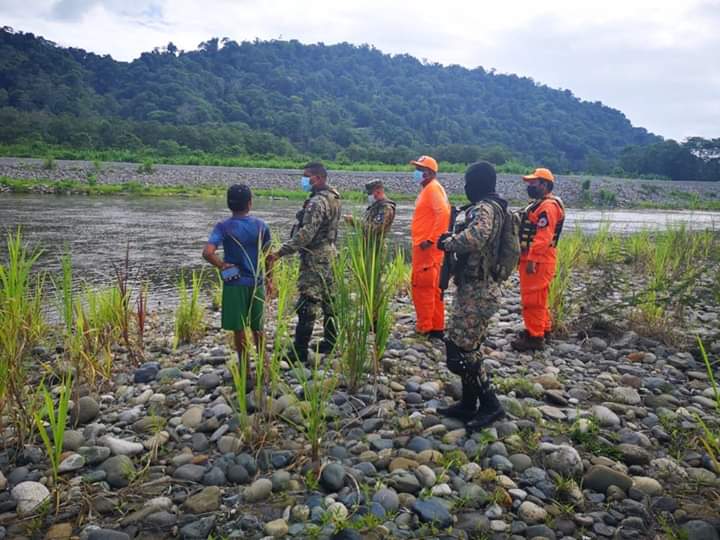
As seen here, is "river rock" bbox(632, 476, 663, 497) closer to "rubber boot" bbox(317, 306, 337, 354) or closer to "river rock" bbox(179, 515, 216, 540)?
"river rock" bbox(179, 515, 216, 540)

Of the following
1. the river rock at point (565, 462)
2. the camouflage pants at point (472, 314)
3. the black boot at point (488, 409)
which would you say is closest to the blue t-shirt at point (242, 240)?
the camouflage pants at point (472, 314)

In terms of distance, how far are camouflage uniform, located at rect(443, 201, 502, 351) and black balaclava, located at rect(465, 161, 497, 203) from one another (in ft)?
0.26

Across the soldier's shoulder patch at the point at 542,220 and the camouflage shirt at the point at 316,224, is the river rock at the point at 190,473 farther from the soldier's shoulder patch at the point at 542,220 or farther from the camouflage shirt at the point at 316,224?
the soldier's shoulder patch at the point at 542,220

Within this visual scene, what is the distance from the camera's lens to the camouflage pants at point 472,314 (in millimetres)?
3402

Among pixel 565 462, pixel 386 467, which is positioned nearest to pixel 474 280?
pixel 565 462

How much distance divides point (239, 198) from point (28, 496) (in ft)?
7.05

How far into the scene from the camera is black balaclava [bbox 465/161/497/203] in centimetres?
351

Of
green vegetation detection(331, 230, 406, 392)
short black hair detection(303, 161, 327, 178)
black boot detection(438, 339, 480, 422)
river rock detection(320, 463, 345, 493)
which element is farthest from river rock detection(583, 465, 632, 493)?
short black hair detection(303, 161, 327, 178)

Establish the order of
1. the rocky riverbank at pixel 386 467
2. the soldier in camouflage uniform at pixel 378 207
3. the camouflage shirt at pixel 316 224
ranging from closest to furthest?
the rocky riverbank at pixel 386 467 < the camouflage shirt at pixel 316 224 < the soldier in camouflage uniform at pixel 378 207

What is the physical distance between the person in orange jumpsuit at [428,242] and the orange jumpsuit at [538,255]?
2.63ft

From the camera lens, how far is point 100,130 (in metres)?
46.2

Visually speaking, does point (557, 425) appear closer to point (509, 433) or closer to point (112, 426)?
point (509, 433)

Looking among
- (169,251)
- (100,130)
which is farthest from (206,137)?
(169,251)

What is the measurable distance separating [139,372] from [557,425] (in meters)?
3.20
